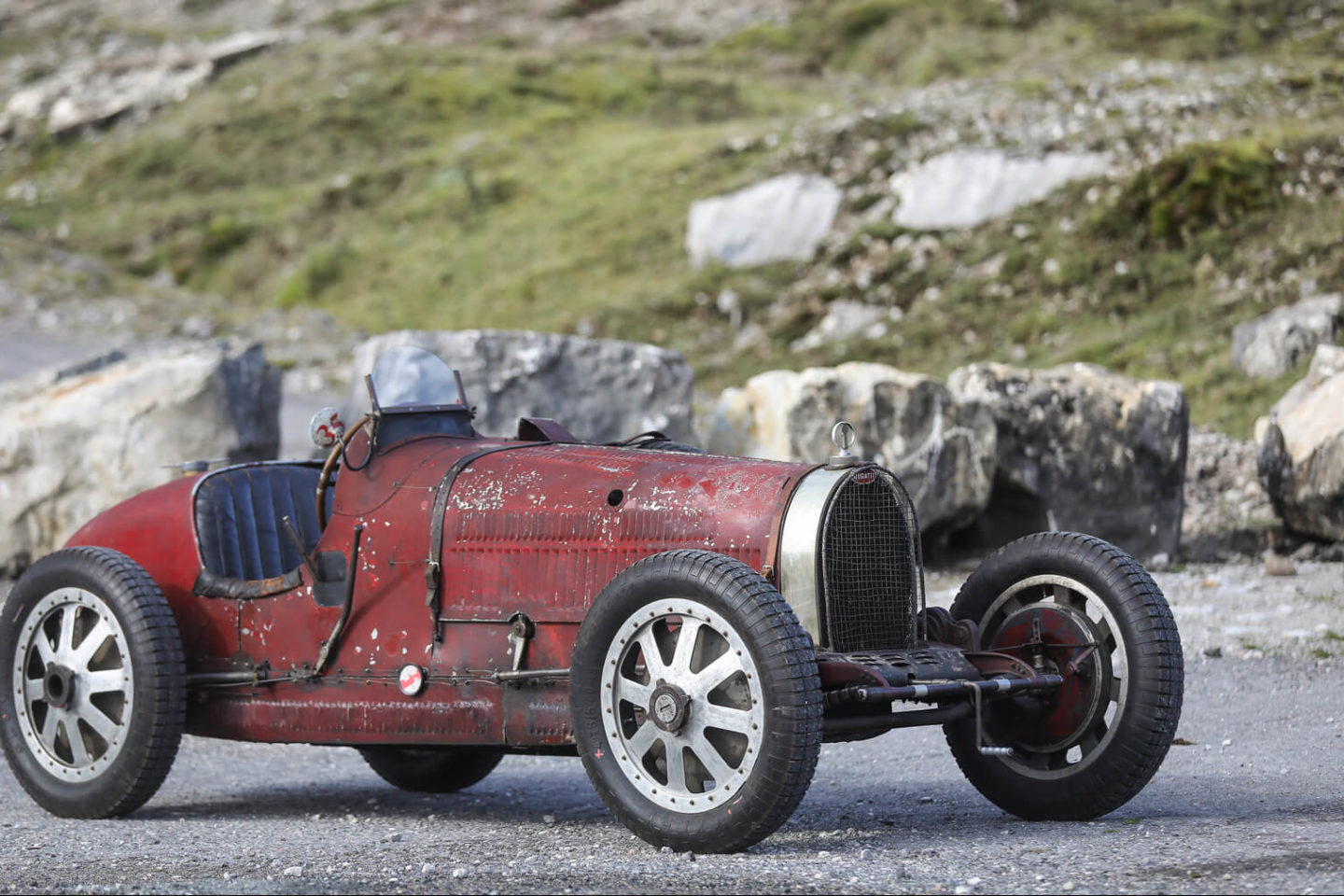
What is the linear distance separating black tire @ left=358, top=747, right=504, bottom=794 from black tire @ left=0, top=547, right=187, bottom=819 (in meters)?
1.32

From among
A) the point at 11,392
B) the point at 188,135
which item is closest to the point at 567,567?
the point at 11,392

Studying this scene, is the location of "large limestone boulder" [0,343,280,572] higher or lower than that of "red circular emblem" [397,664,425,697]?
higher

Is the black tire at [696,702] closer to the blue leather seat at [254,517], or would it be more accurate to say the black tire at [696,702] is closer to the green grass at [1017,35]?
the blue leather seat at [254,517]

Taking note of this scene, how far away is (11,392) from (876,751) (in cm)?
908

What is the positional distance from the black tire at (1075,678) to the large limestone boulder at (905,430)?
7.03 meters

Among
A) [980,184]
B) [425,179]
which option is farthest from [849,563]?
[425,179]

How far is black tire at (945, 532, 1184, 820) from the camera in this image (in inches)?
226

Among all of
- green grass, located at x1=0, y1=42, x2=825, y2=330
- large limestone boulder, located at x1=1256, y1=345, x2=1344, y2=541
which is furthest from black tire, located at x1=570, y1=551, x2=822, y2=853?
green grass, located at x1=0, y1=42, x2=825, y2=330

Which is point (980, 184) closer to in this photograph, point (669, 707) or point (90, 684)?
point (90, 684)

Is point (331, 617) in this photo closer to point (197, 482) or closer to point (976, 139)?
point (197, 482)

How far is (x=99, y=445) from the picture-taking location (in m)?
13.2

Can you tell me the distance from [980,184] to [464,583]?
2136 centimetres

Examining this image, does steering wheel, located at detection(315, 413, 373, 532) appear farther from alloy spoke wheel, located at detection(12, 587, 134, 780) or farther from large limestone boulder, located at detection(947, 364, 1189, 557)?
large limestone boulder, located at detection(947, 364, 1189, 557)

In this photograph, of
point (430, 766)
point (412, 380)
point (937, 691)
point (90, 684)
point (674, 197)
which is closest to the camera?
point (937, 691)
